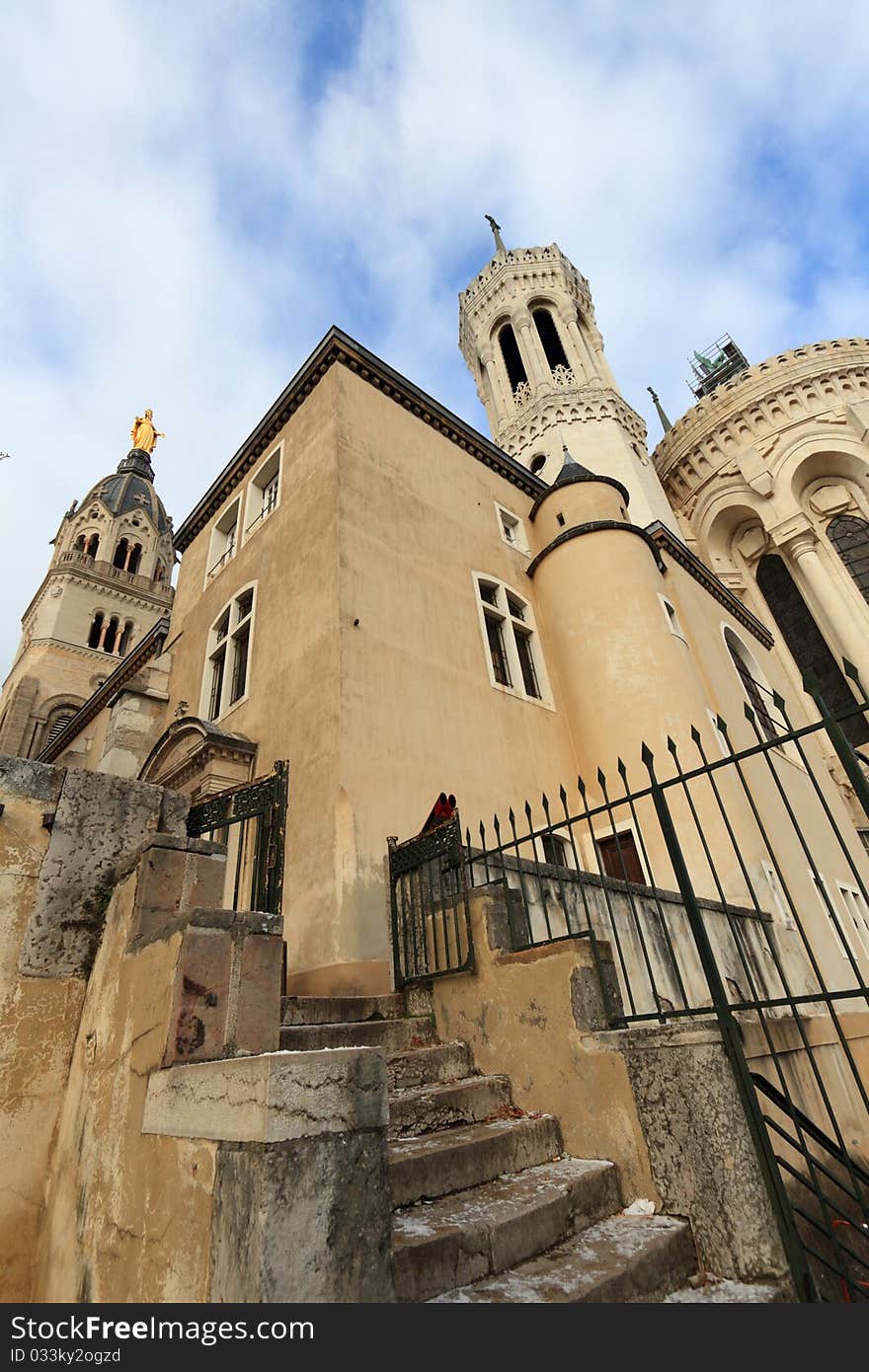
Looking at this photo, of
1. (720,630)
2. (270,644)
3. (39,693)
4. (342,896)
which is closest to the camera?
(342,896)

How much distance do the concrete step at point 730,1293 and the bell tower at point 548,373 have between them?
17757mm

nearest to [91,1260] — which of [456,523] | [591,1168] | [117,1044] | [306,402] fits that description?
[117,1044]

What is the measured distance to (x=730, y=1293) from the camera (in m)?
2.76

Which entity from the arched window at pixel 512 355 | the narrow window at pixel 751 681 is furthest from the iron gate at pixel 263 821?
the arched window at pixel 512 355

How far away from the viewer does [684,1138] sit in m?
3.27

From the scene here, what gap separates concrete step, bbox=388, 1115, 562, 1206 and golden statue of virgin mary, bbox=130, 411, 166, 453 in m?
54.5

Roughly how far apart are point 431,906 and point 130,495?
4236 centimetres

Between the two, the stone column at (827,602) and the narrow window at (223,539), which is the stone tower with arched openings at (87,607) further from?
the stone column at (827,602)

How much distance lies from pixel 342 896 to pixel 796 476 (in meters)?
22.4

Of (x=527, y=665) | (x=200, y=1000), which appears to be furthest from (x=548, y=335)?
(x=200, y=1000)

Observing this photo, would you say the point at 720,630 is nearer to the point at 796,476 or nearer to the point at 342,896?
the point at 796,476

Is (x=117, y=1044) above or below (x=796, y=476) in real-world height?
below

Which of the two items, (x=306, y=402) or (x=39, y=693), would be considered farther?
(x=39, y=693)

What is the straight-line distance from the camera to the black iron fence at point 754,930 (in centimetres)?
316
